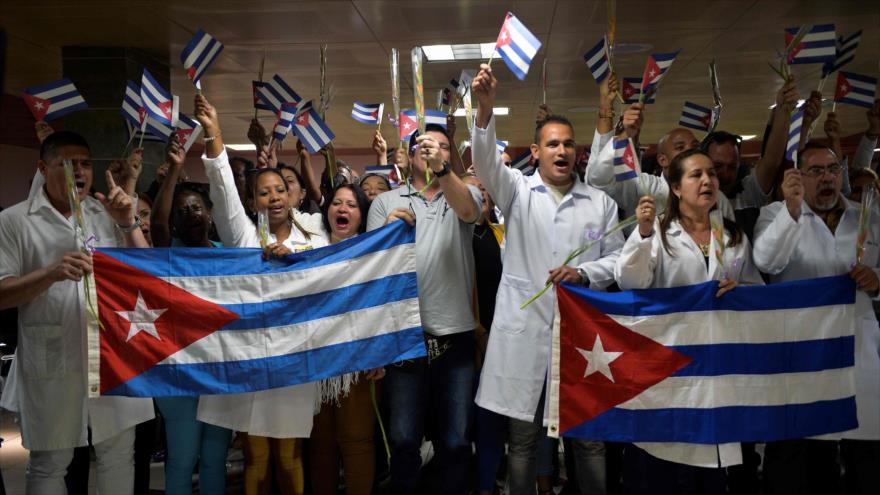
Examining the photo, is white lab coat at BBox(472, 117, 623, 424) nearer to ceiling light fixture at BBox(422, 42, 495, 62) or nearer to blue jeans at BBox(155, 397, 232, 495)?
blue jeans at BBox(155, 397, 232, 495)

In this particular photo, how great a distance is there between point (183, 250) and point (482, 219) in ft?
5.39

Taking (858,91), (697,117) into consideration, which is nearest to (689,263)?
(858,91)

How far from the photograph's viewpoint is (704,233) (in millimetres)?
3697

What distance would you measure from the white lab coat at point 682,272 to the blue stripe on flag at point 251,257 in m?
1.15

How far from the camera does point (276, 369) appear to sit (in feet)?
12.7

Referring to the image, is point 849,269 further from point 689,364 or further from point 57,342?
point 57,342

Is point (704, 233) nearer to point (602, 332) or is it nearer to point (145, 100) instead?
point (602, 332)

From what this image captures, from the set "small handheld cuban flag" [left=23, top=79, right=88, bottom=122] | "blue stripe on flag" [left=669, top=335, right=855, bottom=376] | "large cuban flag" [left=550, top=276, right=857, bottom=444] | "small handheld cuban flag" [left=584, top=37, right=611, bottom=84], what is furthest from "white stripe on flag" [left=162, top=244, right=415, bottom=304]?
"small handheld cuban flag" [left=584, top=37, right=611, bottom=84]

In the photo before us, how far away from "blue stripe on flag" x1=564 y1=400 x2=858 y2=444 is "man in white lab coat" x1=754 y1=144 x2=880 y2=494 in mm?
202

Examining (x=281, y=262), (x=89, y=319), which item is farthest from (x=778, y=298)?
(x=89, y=319)

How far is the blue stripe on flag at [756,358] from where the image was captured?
A: 11.9 feet

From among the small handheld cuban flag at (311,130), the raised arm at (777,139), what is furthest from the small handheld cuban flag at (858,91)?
the small handheld cuban flag at (311,130)

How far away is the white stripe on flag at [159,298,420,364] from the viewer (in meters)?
3.88

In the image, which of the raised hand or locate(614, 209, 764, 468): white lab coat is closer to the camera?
locate(614, 209, 764, 468): white lab coat
